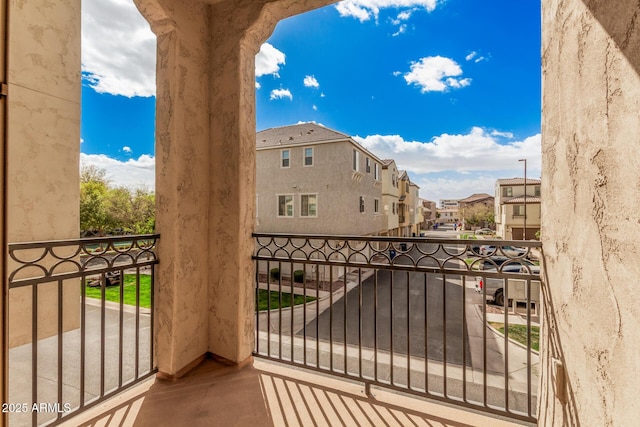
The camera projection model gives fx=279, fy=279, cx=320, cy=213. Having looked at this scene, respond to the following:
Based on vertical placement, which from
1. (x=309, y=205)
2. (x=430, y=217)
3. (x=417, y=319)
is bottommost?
(x=417, y=319)

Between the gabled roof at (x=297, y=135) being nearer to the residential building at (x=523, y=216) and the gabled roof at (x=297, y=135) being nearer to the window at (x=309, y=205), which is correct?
the window at (x=309, y=205)

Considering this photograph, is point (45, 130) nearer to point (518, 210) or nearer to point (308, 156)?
point (518, 210)

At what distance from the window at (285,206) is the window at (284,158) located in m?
1.03

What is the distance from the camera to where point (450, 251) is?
5.25ft

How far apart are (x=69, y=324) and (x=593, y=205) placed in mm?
4871

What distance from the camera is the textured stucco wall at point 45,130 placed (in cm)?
284

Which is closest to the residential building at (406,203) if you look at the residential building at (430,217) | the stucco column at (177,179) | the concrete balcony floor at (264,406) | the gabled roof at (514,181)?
the residential building at (430,217)

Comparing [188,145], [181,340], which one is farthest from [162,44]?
[181,340]

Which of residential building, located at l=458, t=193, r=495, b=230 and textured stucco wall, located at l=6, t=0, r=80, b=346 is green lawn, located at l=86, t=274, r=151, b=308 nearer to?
textured stucco wall, located at l=6, t=0, r=80, b=346

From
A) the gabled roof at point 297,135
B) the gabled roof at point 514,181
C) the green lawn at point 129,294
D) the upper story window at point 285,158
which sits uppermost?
the gabled roof at point 297,135

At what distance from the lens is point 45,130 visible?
306 centimetres

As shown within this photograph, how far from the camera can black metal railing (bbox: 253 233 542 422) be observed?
5.02 feet

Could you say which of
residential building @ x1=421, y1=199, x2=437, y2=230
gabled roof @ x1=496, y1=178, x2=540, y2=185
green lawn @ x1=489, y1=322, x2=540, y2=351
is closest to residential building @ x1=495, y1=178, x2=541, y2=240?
gabled roof @ x1=496, y1=178, x2=540, y2=185

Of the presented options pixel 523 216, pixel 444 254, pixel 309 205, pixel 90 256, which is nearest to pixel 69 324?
pixel 90 256
